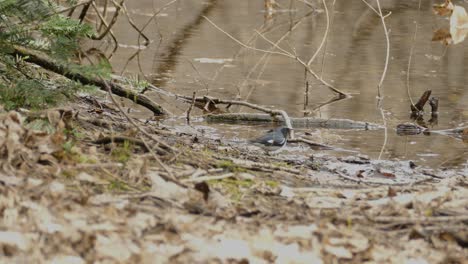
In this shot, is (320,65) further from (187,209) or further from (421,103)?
(187,209)


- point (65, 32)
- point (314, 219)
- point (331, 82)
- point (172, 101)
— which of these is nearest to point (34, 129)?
point (65, 32)

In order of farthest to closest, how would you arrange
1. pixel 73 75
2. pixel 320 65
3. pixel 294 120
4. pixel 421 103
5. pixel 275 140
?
pixel 320 65 < pixel 421 103 < pixel 294 120 < pixel 275 140 < pixel 73 75

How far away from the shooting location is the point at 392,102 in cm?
873

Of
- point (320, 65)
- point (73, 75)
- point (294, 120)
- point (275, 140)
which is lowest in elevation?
point (320, 65)

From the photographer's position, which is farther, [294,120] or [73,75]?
[294,120]

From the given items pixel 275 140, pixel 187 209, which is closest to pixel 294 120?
pixel 275 140

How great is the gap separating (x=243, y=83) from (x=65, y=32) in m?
4.27

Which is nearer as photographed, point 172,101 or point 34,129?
point 34,129

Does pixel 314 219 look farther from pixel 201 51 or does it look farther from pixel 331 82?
pixel 201 51

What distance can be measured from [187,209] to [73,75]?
1.79 m

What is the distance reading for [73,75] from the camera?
17.3 ft

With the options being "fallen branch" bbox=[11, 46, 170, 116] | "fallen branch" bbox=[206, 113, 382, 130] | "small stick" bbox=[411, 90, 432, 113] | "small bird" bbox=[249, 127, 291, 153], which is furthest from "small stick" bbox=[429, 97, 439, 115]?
"fallen branch" bbox=[11, 46, 170, 116]

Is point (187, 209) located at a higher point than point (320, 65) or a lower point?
higher

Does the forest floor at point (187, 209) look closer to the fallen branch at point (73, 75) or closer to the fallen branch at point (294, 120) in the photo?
the fallen branch at point (73, 75)
